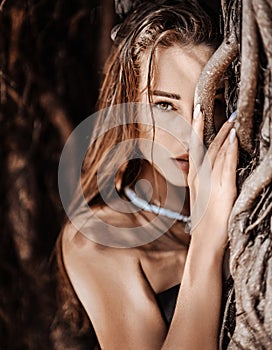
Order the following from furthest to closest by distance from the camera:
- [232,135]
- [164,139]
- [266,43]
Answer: [164,139], [232,135], [266,43]

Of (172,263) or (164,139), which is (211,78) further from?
(172,263)

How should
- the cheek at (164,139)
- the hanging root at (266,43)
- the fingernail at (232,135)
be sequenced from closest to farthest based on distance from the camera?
the hanging root at (266,43) → the fingernail at (232,135) → the cheek at (164,139)

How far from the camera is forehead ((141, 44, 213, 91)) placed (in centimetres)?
109

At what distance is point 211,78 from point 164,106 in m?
0.10

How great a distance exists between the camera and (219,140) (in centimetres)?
104

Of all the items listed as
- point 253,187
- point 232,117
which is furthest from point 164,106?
point 253,187

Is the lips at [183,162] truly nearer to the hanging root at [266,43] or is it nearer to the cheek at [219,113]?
the cheek at [219,113]

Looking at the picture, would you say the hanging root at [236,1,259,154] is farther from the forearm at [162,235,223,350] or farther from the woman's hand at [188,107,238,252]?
the forearm at [162,235,223,350]

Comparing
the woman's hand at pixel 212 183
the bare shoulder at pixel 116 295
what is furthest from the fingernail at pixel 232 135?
the bare shoulder at pixel 116 295

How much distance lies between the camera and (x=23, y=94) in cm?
134

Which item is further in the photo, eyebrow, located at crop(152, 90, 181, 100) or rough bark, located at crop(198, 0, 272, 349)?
eyebrow, located at crop(152, 90, 181, 100)

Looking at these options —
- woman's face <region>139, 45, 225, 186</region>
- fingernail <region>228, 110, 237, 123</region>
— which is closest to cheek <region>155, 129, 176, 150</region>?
woman's face <region>139, 45, 225, 186</region>

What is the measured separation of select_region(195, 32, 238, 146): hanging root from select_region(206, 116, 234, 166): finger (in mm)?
32

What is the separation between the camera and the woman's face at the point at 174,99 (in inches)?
42.8
